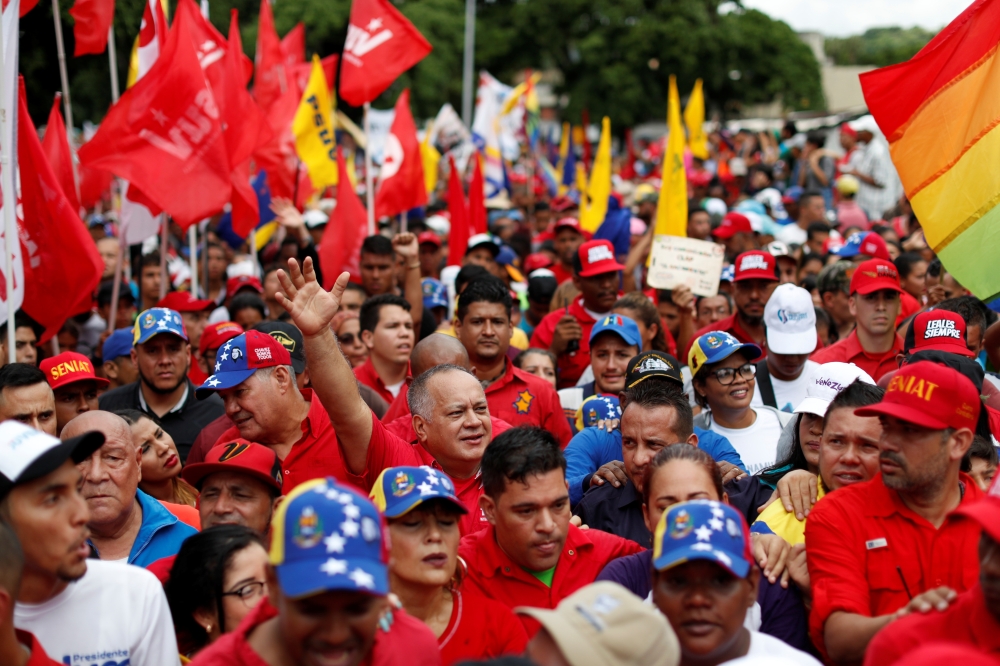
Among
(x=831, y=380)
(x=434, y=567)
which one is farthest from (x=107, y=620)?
(x=831, y=380)

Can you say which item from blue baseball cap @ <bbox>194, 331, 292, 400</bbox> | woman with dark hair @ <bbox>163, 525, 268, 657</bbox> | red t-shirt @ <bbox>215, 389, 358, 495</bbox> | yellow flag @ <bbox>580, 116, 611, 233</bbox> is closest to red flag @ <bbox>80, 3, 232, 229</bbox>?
blue baseball cap @ <bbox>194, 331, 292, 400</bbox>

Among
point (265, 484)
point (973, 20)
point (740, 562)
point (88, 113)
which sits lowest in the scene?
point (88, 113)

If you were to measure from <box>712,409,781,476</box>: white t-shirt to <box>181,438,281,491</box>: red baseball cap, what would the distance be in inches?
95.3

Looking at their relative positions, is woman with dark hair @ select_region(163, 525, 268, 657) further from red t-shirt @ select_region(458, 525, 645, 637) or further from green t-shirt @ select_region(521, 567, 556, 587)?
green t-shirt @ select_region(521, 567, 556, 587)

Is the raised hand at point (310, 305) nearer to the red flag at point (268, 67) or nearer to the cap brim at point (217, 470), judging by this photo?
the cap brim at point (217, 470)

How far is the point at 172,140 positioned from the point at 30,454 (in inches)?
219

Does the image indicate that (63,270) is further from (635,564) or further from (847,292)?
(847,292)

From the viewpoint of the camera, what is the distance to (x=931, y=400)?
3.52 metres

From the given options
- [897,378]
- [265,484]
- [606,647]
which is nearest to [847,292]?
[897,378]

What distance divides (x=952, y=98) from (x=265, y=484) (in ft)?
13.7

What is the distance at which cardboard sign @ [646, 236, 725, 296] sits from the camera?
8.42 metres

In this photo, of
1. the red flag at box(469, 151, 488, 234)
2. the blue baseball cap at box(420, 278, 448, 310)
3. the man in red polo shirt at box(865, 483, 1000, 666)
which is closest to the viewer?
the man in red polo shirt at box(865, 483, 1000, 666)

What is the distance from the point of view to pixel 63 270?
23.8 feet

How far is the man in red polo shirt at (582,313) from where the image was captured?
7.91 meters
